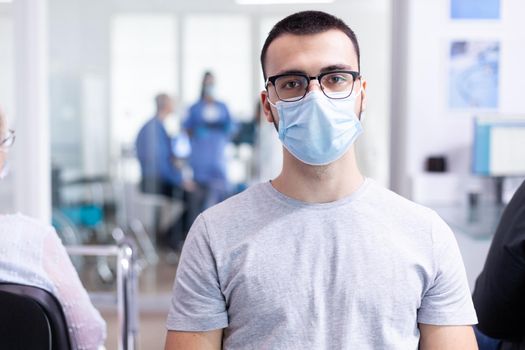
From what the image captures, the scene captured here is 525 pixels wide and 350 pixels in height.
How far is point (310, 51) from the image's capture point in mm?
1243

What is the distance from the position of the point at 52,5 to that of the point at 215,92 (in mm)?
1367

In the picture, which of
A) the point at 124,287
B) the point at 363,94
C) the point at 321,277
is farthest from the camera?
the point at 124,287

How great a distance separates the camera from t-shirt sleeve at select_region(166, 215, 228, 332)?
48.1 inches

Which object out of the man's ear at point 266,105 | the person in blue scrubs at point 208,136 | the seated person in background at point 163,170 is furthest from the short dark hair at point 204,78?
the man's ear at point 266,105

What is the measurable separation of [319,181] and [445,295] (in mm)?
314

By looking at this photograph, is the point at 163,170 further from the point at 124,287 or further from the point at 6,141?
the point at 6,141

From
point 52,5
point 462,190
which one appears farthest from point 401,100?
point 52,5

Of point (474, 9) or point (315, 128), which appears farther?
point (474, 9)

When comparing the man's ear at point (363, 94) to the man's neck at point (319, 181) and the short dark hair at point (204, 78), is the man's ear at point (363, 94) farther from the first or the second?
the short dark hair at point (204, 78)

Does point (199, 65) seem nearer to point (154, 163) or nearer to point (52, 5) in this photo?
point (154, 163)

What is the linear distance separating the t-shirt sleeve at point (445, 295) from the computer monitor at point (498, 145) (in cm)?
238

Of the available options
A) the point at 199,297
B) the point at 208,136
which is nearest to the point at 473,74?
the point at 208,136

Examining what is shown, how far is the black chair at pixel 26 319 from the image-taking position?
4.76 ft

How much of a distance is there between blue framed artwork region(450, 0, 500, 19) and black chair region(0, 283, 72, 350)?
9.09 feet
